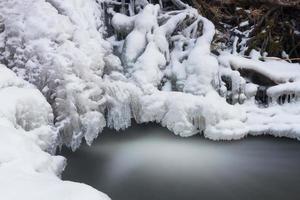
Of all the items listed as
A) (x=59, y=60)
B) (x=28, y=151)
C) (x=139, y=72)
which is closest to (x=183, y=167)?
(x=139, y=72)

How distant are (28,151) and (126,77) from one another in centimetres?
334

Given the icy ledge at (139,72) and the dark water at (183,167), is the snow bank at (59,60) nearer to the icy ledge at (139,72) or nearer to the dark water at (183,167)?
the icy ledge at (139,72)

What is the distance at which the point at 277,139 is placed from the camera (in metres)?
6.75

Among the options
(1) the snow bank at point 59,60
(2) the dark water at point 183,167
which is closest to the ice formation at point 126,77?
(1) the snow bank at point 59,60

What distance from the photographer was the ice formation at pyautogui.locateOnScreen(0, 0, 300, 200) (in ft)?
19.1

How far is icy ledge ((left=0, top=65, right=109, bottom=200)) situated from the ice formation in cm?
2

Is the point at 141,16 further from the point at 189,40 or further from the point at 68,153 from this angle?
the point at 68,153

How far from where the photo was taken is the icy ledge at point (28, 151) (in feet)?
10.4

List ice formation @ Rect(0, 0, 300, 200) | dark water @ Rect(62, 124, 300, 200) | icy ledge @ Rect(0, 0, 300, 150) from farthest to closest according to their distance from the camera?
icy ledge @ Rect(0, 0, 300, 150), ice formation @ Rect(0, 0, 300, 200), dark water @ Rect(62, 124, 300, 200)

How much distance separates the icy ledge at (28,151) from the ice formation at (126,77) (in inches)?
0.7

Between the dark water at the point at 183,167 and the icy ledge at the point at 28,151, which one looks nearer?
the icy ledge at the point at 28,151

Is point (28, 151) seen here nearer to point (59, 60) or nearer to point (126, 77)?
point (59, 60)

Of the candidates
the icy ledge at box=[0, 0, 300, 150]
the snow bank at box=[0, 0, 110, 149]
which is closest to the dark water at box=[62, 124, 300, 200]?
the icy ledge at box=[0, 0, 300, 150]

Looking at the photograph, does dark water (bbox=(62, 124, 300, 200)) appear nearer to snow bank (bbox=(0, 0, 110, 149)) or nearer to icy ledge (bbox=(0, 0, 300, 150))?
icy ledge (bbox=(0, 0, 300, 150))
